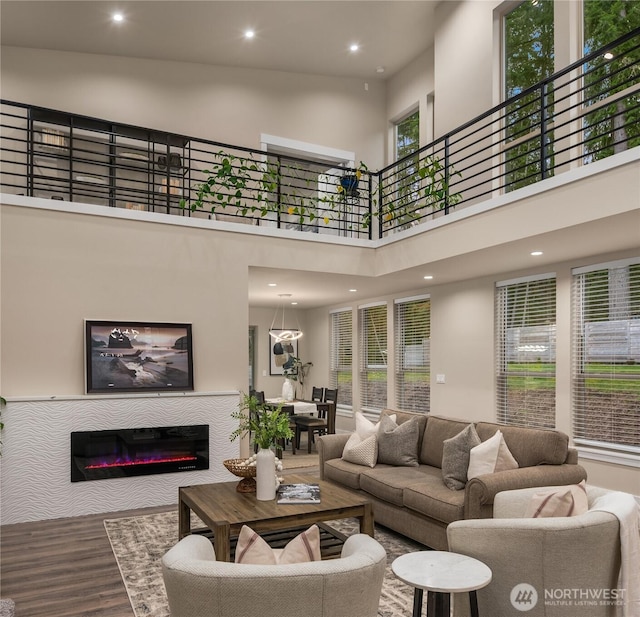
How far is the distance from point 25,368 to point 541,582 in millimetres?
4571

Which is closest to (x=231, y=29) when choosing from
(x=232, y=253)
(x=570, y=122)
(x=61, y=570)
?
(x=232, y=253)

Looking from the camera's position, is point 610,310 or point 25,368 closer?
point 25,368

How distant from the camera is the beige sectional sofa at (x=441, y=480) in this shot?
3.74 m

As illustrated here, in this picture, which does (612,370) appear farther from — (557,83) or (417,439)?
(557,83)

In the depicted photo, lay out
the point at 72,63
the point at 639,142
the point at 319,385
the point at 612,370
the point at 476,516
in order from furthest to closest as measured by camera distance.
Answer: the point at 319,385 → the point at 72,63 → the point at 612,370 → the point at 639,142 → the point at 476,516

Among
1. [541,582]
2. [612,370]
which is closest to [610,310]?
[612,370]

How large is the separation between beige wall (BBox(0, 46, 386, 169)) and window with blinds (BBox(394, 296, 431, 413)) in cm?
244

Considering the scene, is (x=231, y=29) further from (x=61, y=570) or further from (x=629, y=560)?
(x=629, y=560)

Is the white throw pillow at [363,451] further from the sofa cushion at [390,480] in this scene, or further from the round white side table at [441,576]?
the round white side table at [441,576]

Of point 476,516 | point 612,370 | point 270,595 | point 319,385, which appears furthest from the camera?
point 319,385

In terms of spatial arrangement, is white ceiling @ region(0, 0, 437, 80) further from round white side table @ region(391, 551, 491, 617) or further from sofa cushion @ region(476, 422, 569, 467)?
round white side table @ region(391, 551, 491, 617)

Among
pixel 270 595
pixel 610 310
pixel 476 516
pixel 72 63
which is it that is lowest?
pixel 476 516

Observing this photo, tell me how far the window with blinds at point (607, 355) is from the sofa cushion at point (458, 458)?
2.07 m

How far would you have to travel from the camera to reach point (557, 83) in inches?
239
